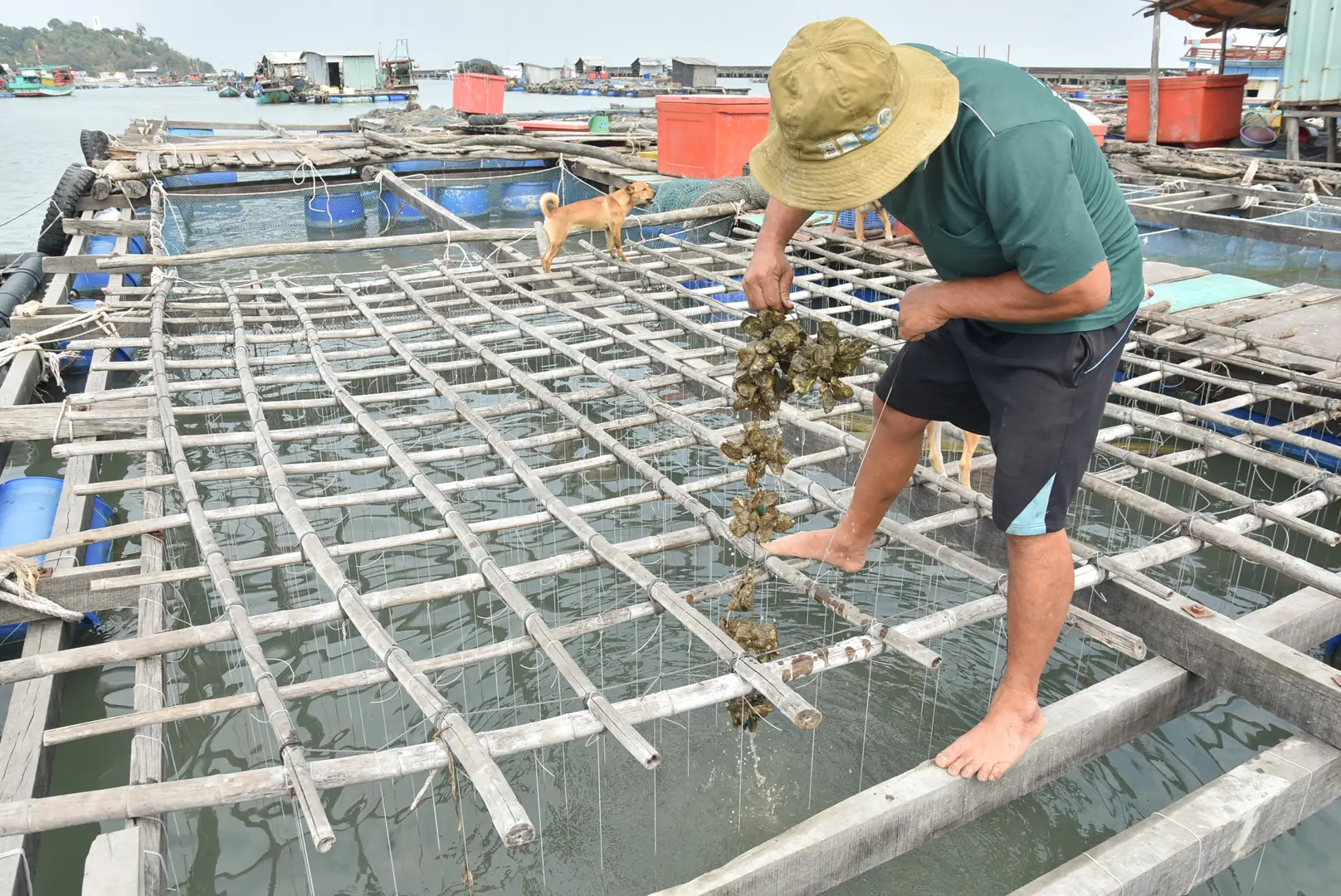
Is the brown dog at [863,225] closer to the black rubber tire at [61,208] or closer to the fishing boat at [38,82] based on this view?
the black rubber tire at [61,208]

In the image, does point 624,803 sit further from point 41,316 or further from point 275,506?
point 41,316

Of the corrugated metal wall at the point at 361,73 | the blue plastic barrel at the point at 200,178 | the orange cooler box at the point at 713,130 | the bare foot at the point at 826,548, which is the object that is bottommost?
the bare foot at the point at 826,548

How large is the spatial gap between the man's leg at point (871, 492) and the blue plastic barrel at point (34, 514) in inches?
126

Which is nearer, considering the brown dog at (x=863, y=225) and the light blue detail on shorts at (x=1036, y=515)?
the light blue detail on shorts at (x=1036, y=515)

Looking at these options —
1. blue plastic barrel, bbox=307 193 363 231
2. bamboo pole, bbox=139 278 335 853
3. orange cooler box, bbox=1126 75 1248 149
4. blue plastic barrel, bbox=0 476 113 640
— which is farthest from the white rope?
orange cooler box, bbox=1126 75 1248 149

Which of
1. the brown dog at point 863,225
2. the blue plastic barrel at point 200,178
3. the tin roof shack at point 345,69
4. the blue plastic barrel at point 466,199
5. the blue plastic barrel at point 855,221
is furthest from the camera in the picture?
the tin roof shack at point 345,69

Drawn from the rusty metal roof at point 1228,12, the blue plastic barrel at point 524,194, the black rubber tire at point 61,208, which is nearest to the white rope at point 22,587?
the black rubber tire at point 61,208

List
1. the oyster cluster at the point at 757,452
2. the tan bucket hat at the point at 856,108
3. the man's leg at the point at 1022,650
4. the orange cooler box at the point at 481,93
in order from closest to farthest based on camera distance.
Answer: the tan bucket hat at the point at 856,108
the man's leg at the point at 1022,650
the oyster cluster at the point at 757,452
the orange cooler box at the point at 481,93

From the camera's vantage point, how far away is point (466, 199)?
14.4m

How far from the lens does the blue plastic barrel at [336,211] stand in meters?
13.8

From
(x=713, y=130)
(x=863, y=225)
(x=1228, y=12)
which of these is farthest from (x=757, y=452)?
(x=1228, y=12)

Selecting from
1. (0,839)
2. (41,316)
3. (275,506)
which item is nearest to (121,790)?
(0,839)

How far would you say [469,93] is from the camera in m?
21.2

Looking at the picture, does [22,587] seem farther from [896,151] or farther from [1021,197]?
[1021,197]
